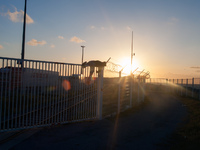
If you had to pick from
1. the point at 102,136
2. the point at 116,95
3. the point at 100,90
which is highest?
the point at 100,90

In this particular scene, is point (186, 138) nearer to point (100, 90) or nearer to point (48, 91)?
point (100, 90)

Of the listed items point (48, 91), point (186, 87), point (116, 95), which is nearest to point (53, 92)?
point (48, 91)

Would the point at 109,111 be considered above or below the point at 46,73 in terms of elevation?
below

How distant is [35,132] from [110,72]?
13.8 ft

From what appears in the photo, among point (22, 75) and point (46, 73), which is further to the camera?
point (46, 73)

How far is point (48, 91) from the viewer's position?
20.4 feet

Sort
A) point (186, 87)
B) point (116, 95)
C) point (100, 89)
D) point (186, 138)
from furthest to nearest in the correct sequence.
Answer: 1. point (186, 87)
2. point (116, 95)
3. point (100, 89)
4. point (186, 138)

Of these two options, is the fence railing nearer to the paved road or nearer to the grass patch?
the paved road

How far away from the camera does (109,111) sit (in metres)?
8.83

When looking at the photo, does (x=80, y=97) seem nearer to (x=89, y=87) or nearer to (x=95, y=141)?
(x=89, y=87)

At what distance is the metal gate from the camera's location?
5.37 m

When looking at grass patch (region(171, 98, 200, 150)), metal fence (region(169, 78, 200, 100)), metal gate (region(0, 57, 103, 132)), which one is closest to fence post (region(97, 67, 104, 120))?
metal gate (region(0, 57, 103, 132))

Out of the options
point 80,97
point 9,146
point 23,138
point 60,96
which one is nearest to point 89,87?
point 80,97

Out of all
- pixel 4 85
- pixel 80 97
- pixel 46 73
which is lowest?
pixel 80 97
